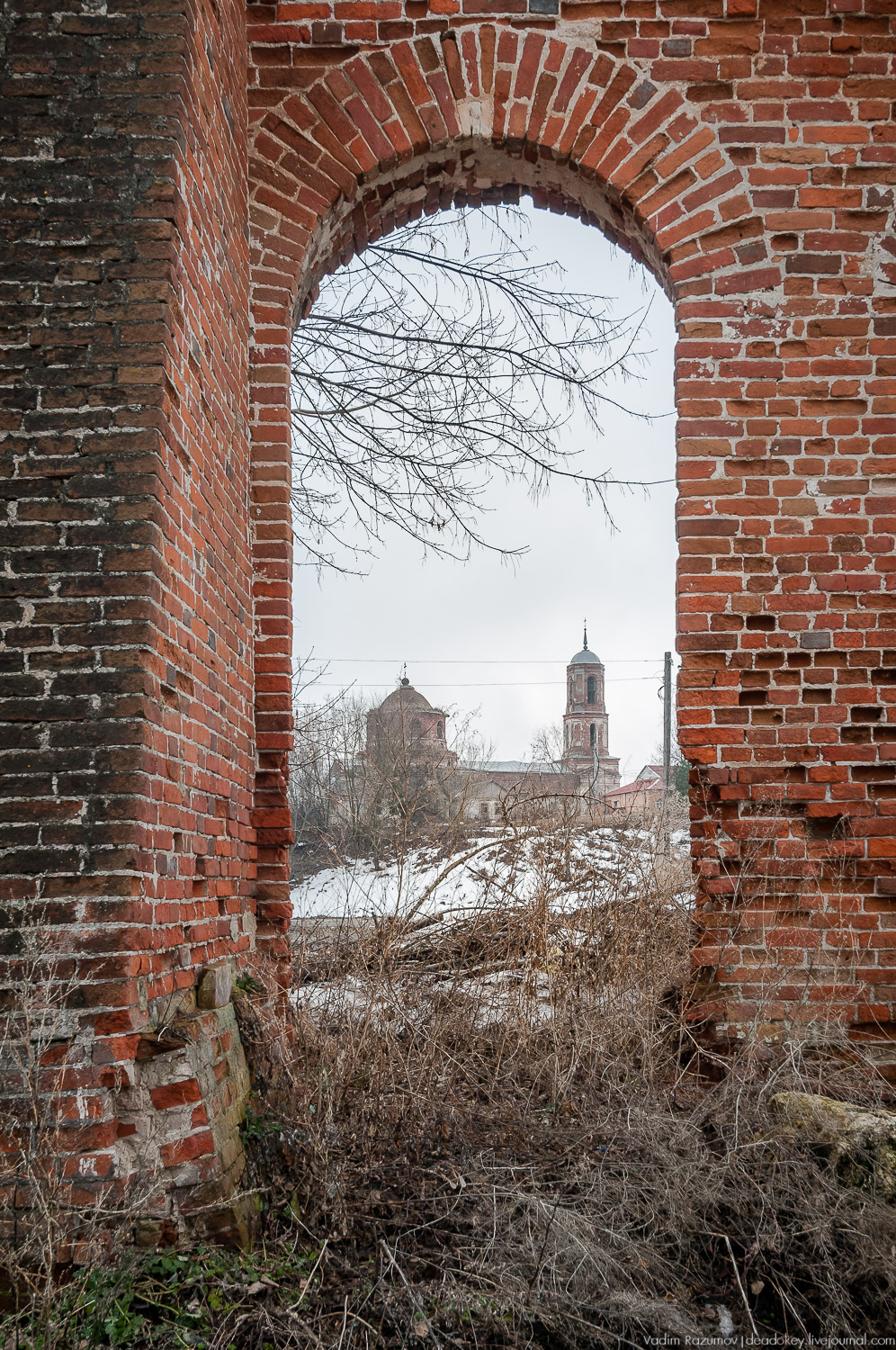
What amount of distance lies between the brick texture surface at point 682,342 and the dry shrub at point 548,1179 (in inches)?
20.7

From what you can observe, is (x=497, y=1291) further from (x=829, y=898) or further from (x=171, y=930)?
(x=829, y=898)

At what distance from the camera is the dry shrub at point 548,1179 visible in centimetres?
246

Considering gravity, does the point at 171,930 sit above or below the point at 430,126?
below

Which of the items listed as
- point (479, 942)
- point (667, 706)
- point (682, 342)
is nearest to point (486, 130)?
point (682, 342)

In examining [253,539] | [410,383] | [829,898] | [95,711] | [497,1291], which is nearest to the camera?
[497,1291]

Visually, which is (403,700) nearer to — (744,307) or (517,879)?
(517,879)

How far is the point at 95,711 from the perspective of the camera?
Result: 268 cm

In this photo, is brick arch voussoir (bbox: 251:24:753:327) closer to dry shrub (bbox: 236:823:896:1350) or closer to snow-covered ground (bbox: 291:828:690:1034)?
snow-covered ground (bbox: 291:828:690:1034)

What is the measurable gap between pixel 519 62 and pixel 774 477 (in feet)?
7.95

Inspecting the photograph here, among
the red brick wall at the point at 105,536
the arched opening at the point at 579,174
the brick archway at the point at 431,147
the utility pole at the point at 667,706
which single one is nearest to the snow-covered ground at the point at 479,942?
the arched opening at the point at 579,174

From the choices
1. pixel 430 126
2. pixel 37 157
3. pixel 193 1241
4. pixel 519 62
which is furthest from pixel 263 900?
pixel 519 62

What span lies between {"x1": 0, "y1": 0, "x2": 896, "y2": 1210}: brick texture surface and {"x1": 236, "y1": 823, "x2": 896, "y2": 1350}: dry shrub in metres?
0.53

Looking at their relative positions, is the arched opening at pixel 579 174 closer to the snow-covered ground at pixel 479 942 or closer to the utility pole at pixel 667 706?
the snow-covered ground at pixel 479 942

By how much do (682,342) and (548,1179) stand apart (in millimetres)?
3634
